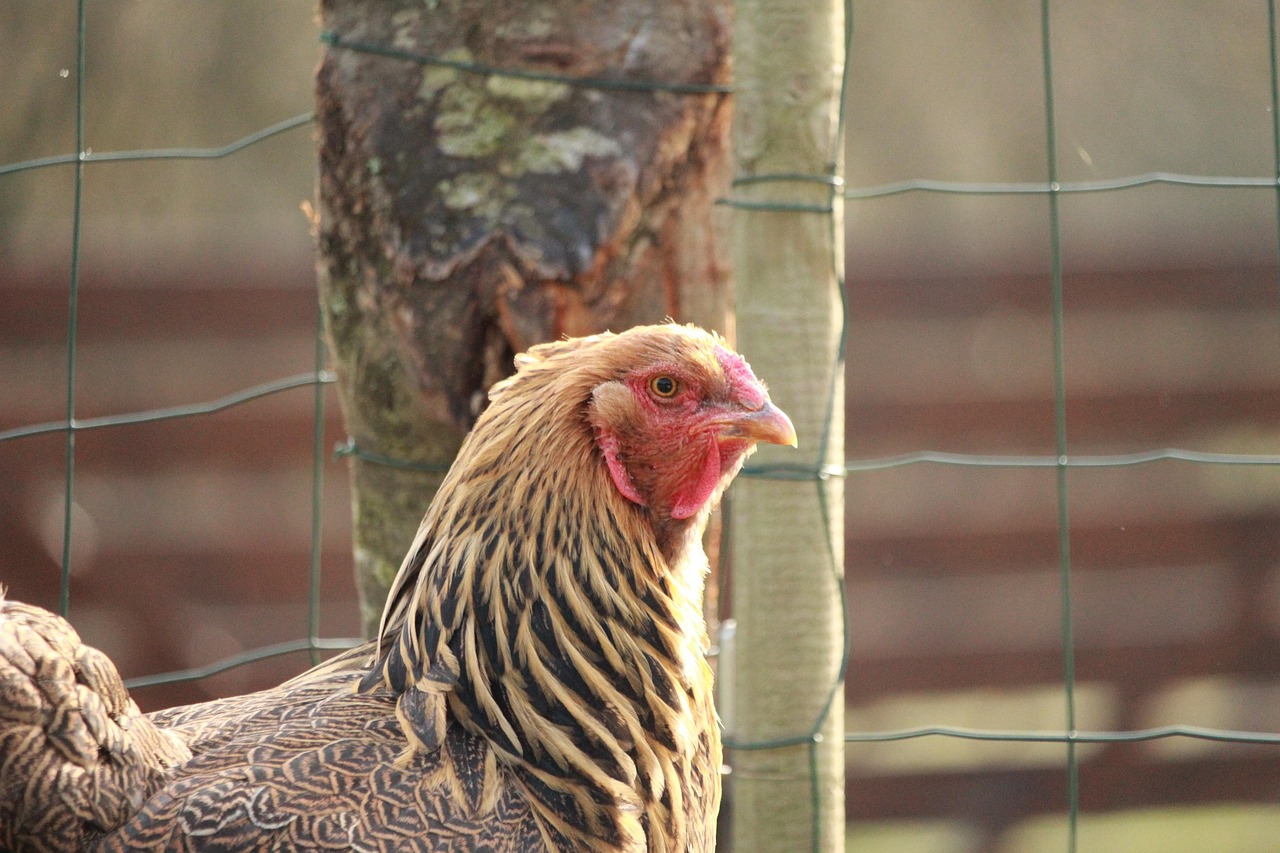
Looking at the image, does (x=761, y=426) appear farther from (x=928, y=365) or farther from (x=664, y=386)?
(x=928, y=365)

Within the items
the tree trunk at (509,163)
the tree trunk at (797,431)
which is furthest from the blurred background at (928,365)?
the tree trunk at (797,431)

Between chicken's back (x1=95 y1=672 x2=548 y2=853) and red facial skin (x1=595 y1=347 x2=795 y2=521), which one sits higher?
red facial skin (x1=595 y1=347 x2=795 y2=521)

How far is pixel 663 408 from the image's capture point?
5.98 ft

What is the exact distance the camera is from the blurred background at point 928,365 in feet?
13.3

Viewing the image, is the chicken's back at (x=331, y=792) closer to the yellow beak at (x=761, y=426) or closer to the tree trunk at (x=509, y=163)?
the yellow beak at (x=761, y=426)

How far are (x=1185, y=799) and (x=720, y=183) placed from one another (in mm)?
3090

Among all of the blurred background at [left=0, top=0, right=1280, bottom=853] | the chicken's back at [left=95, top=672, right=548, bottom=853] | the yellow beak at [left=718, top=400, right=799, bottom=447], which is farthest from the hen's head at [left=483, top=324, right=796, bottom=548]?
the blurred background at [left=0, top=0, right=1280, bottom=853]

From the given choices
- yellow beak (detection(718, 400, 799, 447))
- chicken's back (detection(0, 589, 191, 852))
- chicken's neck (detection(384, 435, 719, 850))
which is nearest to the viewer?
chicken's back (detection(0, 589, 191, 852))

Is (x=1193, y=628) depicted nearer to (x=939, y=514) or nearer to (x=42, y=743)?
(x=939, y=514)

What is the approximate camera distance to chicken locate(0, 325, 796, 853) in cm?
150

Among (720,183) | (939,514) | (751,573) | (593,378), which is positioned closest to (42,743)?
(593,378)

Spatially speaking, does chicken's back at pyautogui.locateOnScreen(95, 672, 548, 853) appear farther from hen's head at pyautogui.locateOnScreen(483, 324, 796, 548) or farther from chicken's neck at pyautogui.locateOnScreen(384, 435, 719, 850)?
hen's head at pyautogui.locateOnScreen(483, 324, 796, 548)

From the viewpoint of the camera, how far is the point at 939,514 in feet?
14.0

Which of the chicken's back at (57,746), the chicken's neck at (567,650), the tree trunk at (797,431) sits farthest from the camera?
the tree trunk at (797,431)
